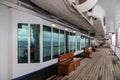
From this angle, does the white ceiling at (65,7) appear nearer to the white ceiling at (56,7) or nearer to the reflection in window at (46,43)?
the white ceiling at (56,7)

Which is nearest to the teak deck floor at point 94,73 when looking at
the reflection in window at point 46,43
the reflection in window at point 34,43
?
the reflection in window at point 34,43

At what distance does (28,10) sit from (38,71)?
2582 millimetres

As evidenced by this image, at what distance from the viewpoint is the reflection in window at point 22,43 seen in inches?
203

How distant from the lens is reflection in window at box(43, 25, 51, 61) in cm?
685

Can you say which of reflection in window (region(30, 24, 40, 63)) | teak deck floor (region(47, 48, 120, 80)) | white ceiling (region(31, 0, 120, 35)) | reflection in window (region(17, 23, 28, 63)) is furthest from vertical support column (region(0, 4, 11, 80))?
teak deck floor (region(47, 48, 120, 80))

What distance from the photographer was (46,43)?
279 inches

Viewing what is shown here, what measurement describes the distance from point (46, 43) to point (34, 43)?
3.67ft

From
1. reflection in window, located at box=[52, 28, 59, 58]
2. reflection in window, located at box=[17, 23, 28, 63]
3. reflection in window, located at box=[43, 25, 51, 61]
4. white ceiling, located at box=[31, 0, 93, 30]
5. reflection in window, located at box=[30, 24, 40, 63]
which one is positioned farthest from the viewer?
reflection in window, located at box=[52, 28, 59, 58]

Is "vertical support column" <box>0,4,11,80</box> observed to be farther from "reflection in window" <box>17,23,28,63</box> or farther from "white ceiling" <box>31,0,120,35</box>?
"white ceiling" <box>31,0,120,35</box>

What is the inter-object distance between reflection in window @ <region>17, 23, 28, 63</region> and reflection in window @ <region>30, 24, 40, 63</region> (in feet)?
1.12

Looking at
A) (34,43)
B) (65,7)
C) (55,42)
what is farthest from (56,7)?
(55,42)

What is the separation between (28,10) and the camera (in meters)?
5.01

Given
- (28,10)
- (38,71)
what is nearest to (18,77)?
(38,71)

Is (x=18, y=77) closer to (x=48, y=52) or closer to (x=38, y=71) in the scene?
(x=38, y=71)
